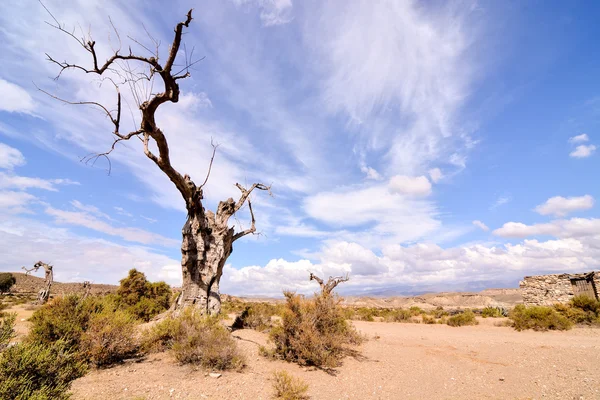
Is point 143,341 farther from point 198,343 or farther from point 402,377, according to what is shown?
point 402,377

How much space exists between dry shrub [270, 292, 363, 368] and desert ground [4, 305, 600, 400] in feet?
1.15

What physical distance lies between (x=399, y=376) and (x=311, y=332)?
2.49 metres

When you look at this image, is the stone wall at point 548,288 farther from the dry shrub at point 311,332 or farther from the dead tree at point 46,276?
the dead tree at point 46,276

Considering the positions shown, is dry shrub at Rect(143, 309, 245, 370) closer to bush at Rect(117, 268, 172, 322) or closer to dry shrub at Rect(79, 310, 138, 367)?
dry shrub at Rect(79, 310, 138, 367)

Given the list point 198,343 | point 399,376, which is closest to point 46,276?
point 198,343

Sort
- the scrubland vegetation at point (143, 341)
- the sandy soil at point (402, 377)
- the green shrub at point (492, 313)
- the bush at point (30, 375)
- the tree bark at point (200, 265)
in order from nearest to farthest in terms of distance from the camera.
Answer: the bush at point (30, 375) → the scrubland vegetation at point (143, 341) → the sandy soil at point (402, 377) → the tree bark at point (200, 265) → the green shrub at point (492, 313)

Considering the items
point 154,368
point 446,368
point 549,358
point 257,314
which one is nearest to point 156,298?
point 257,314

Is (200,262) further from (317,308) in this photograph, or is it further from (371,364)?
(371,364)

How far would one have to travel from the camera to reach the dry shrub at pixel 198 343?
6.89 metres

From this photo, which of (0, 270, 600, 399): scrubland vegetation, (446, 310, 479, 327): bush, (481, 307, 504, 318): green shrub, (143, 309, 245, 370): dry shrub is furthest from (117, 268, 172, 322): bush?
(481, 307, 504, 318): green shrub

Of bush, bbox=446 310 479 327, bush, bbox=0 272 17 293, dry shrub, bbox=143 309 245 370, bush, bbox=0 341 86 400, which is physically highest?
bush, bbox=0 272 17 293

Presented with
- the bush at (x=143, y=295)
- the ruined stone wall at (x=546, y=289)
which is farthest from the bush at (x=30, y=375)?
the ruined stone wall at (x=546, y=289)

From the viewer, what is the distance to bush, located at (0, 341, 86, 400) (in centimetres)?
315

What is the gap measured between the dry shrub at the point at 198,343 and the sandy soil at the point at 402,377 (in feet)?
0.99
